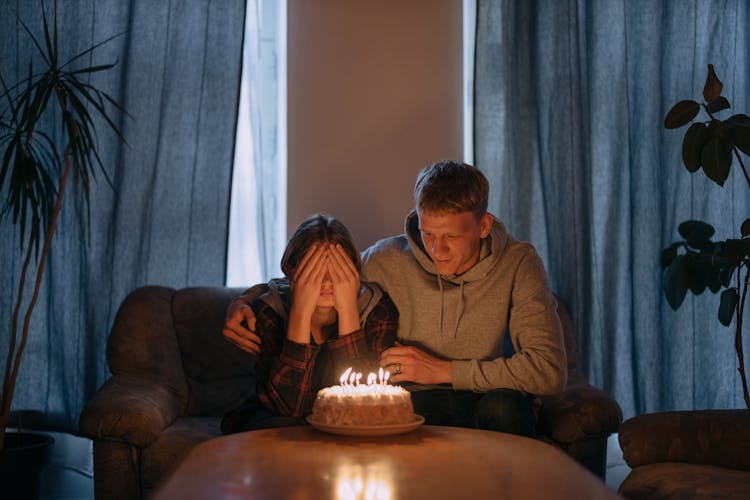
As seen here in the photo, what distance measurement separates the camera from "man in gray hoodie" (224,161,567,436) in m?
2.30

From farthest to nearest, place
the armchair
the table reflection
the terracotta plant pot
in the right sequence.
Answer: the terracotta plant pot < the armchair < the table reflection

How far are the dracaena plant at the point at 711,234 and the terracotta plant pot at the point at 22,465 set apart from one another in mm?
2377

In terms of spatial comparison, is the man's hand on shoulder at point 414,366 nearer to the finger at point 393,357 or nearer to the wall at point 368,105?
the finger at point 393,357

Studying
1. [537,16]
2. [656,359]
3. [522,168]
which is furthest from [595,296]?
[537,16]

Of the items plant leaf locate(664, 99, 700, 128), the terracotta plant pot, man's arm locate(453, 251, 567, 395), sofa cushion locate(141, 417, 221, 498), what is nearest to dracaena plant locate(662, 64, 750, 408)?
plant leaf locate(664, 99, 700, 128)

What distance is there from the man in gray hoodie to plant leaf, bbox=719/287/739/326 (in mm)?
1035

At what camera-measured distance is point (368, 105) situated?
3.49m

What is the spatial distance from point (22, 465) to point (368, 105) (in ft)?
6.19

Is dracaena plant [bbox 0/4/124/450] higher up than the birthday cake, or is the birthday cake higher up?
dracaena plant [bbox 0/4/124/450]

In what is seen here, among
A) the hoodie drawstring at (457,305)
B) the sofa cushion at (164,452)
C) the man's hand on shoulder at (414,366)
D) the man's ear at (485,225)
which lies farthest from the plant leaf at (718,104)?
the sofa cushion at (164,452)

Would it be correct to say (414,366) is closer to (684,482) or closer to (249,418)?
(249,418)

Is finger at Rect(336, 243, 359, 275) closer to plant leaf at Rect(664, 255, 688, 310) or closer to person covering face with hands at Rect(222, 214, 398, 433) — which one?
person covering face with hands at Rect(222, 214, 398, 433)

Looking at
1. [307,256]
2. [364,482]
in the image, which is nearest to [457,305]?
[307,256]

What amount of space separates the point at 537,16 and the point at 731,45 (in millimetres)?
826
